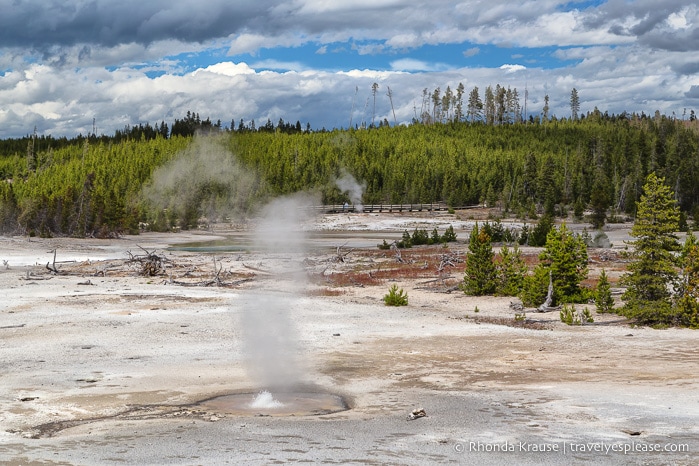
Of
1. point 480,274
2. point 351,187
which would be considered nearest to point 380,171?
point 351,187

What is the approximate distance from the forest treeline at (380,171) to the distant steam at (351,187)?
0.80 metres

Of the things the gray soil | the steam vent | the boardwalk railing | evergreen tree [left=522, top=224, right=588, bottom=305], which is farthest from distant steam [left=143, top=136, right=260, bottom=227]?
the steam vent

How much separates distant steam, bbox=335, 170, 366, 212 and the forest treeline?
2.63 feet

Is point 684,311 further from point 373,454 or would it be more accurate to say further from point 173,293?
point 173,293

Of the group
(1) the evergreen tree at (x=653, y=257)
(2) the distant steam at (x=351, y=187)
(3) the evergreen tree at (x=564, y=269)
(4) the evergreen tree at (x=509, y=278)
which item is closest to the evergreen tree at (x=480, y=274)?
(4) the evergreen tree at (x=509, y=278)

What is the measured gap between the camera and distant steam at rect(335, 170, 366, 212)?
112550mm

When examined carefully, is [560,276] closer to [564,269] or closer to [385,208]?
[564,269]

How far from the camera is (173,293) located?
3209cm

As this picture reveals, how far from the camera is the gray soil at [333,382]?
11.8 metres

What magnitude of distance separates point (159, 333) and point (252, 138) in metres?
138

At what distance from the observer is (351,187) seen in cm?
11894

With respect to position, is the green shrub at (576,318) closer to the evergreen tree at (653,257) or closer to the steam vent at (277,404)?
the evergreen tree at (653,257)

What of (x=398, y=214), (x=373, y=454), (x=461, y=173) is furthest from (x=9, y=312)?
(x=461, y=173)

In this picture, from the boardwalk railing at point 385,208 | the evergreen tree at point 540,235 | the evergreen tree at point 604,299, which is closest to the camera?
the evergreen tree at point 604,299
